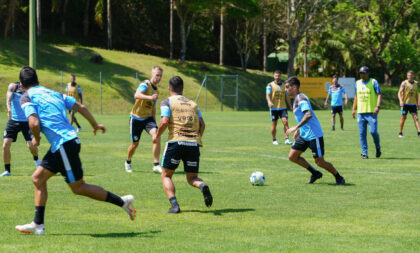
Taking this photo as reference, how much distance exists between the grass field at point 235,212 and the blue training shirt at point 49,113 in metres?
1.10

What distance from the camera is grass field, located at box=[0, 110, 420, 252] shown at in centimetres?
689

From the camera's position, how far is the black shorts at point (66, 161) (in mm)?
7262

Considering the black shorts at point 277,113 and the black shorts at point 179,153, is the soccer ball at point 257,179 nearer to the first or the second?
the black shorts at point 179,153

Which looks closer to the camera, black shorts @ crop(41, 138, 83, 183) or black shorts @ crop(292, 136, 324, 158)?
black shorts @ crop(41, 138, 83, 183)

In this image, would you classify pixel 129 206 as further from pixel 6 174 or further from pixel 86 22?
pixel 86 22

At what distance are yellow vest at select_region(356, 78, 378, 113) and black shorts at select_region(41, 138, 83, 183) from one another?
9.96 meters

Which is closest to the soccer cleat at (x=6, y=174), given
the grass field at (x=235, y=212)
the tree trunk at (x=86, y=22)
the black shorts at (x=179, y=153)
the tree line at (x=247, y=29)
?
the grass field at (x=235, y=212)

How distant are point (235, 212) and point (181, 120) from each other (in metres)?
1.44

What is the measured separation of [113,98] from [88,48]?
44.3ft

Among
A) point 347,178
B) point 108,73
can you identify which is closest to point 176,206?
point 347,178

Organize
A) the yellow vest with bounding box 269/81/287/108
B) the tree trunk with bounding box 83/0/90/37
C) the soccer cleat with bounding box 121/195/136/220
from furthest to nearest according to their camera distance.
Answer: the tree trunk with bounding box 83/0/90/37 < the yellow vest with bounding box 269/81/287/108 < the soccer cleat with bounding box 121/195/136/220

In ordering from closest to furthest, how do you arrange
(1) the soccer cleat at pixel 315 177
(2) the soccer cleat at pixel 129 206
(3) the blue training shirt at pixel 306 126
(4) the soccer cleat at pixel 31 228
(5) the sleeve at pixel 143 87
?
1. (4) the soccer cleat at pixel 31 228
2. (2) the soccer cleat at pixel 129 206
3. (3) the blue training shirt at pixel 306 126
4. (1) the soccer cleat at pixel 315 177
5. (5) the sleeve at pixel 143 87

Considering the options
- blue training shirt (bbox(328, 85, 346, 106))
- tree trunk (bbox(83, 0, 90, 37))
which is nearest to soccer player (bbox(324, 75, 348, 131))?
blue training shirt (bbox(328, 85, 346, 106))

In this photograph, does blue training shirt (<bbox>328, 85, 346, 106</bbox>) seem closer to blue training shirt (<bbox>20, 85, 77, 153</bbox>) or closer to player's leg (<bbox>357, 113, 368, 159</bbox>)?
player's leg (<bbox>357, 113, 368, 159</bbox>)
